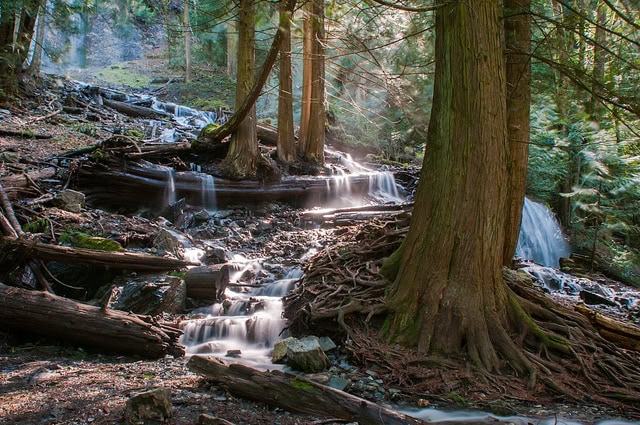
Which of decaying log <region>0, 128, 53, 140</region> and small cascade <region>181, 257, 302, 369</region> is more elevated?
decaying log <region>0, 128, 53, 140</region>

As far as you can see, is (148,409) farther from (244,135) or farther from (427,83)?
(427,83)

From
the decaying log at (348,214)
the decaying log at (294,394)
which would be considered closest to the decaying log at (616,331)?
the decaying log at (294,394)

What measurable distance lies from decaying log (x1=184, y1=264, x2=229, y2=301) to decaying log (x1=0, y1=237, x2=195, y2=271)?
0.24 m

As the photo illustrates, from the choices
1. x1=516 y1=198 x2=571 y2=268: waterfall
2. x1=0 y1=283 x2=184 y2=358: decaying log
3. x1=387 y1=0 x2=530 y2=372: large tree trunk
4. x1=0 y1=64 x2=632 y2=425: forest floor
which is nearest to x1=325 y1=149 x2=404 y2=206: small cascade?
x1=516 y1=198 x2=571 y2=268: waterfall

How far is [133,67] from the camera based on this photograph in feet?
135

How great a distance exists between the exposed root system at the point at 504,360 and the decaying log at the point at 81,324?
1896mm

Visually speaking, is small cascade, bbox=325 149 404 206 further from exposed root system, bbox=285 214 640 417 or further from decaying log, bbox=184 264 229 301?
exposed root system, bbox=285 214 640 417

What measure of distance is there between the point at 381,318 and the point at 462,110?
2.67 m

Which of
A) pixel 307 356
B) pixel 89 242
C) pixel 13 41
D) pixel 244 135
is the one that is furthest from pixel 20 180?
pixel 13 41

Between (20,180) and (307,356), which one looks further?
(20,180)

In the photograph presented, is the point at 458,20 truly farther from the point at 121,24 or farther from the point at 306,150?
the point at 121,24

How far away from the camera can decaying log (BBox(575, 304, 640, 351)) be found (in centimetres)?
550

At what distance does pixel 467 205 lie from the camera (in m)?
4.96

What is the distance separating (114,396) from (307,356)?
2018mm
